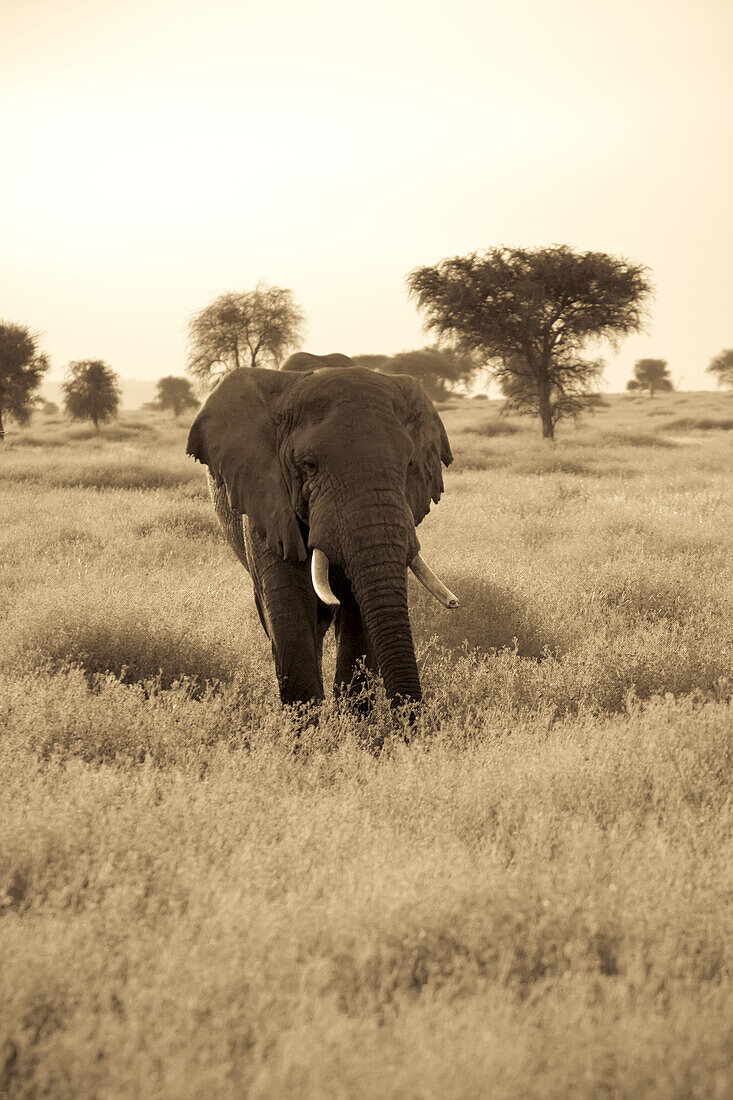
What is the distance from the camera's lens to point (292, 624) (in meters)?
5.45

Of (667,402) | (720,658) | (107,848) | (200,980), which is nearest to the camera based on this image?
(200,980)

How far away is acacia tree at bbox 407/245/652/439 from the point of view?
29.0 metres

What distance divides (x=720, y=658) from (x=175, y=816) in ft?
13.5

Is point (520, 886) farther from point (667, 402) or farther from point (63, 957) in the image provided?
point (667, 402)

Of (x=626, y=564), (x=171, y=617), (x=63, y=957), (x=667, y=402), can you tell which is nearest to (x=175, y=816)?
(x=63, y=957)

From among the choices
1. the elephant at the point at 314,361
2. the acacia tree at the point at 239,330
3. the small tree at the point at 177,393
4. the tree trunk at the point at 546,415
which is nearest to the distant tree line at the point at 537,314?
the tree trunk at the point at 546,415

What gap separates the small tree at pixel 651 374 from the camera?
64.9 m

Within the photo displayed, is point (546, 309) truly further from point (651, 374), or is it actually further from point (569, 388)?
point (651, 374)

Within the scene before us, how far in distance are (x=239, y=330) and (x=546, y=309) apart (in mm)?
15406

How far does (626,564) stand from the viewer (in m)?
9.05

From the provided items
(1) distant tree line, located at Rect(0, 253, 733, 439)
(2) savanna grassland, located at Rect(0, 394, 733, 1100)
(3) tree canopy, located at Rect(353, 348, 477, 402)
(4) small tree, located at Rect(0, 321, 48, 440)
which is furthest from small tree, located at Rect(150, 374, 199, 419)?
(2) savanna grassland, located at Rect(0, 394, 733, 1100)

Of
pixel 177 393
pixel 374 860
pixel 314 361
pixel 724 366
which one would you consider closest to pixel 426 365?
pixel 177 393

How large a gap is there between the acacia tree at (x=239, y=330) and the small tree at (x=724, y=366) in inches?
1662

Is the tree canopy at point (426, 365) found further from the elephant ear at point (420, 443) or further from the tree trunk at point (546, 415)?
the elephant ear at point (420, 443)
